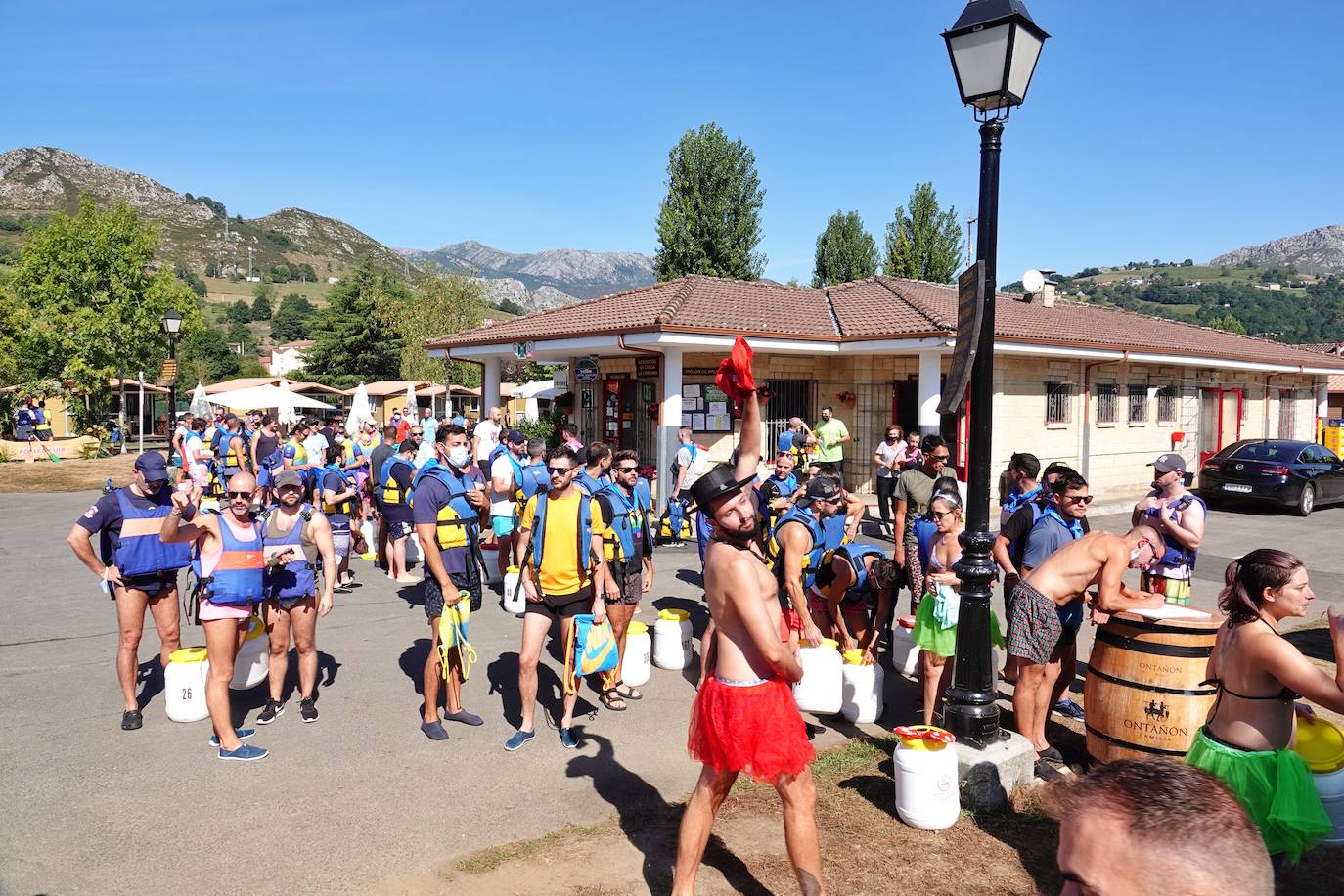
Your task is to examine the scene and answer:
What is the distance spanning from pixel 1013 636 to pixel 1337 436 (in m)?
27.7

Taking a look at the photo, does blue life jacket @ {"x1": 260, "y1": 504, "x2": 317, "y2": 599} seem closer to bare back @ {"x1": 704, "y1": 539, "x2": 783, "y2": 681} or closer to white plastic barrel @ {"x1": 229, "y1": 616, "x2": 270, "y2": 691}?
white plastic barrel @ {"x1": 229, "y1": 616, "x2": 270, "y2": 691}

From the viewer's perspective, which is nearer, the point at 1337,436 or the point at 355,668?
the point at 355,668

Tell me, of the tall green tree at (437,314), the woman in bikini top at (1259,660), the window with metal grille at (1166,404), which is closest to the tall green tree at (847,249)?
the tall green tree at (437,314)

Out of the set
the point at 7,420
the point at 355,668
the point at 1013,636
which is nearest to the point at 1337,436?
the point at 1013,636

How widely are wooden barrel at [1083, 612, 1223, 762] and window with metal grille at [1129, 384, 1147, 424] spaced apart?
16783mm

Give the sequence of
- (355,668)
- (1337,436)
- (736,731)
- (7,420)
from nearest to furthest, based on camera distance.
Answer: (736,731) < (355,668) < (1337,436) < (7,420)

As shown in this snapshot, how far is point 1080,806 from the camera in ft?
4.40

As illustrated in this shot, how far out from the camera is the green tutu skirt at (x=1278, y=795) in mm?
3266

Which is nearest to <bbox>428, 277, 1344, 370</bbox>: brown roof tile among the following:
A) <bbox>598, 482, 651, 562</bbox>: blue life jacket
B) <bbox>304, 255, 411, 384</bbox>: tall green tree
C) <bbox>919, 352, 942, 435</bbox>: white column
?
<bbox>919, 352, 942, 435</bbox>: white column

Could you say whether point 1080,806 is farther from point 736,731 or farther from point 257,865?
point 257,865

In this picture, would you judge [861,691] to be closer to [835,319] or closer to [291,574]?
[291,574]

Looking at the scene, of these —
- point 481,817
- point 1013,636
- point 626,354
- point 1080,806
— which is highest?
point 626,354

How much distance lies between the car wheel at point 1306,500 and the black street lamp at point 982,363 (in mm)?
15193

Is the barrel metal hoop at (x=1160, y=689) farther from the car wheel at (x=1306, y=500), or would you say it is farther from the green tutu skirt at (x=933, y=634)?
the car wheel at (x=1306, y=500)
